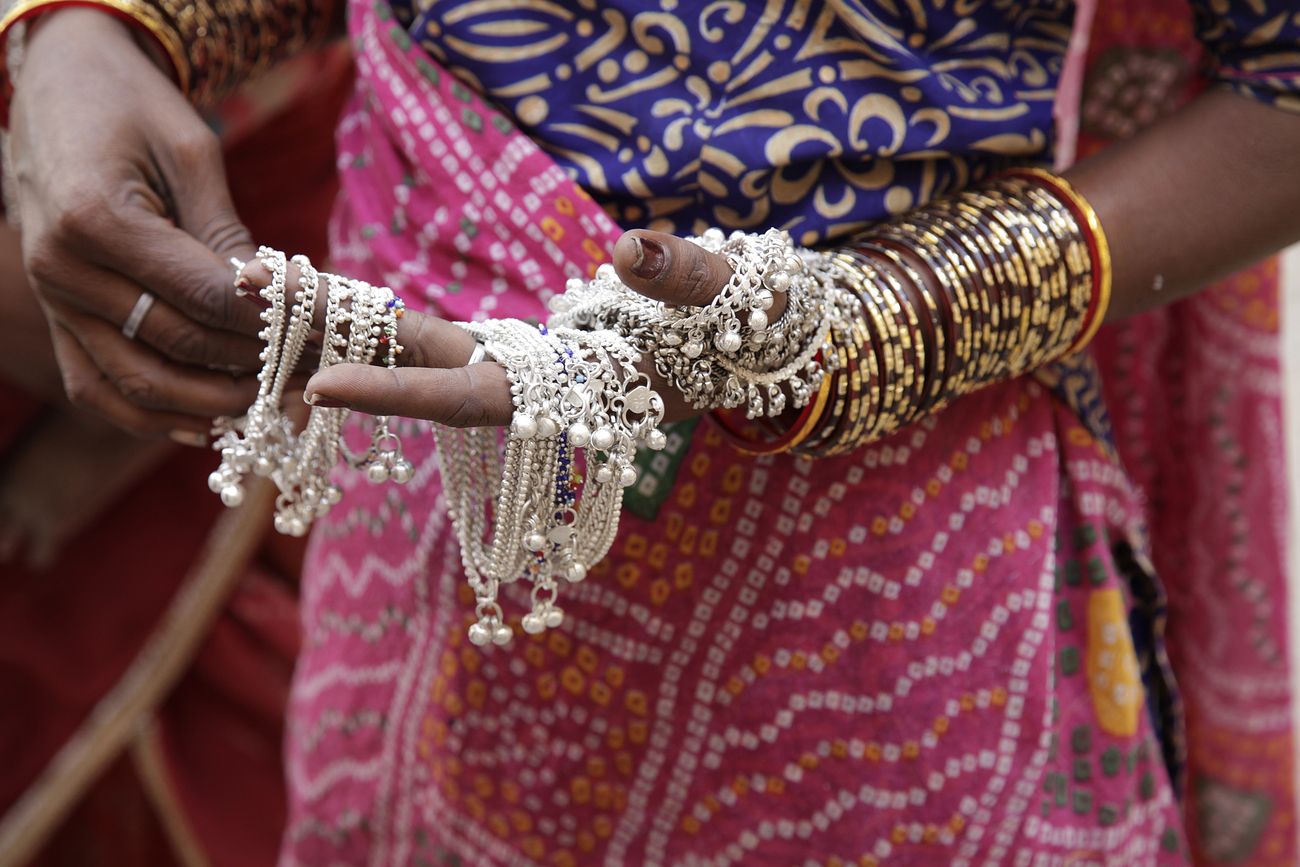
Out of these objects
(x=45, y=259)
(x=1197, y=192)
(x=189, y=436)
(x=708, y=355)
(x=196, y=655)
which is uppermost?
(x=1197, y=192)

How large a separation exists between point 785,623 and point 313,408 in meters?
0.32

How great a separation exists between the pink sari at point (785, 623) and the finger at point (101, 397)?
5.7 inches

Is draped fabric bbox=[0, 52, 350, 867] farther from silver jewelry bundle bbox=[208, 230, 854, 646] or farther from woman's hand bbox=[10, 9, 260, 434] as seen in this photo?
silver jewelry bundle bbox=[208, 230, 854, 646]

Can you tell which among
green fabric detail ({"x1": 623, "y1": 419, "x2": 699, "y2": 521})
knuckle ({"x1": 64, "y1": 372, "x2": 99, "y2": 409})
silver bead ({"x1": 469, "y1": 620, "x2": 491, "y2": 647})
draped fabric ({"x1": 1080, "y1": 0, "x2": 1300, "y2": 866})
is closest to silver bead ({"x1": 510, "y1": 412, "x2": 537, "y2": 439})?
silver bead ({"x1": 469, "y1": 620, "x2": 491, "y2": 647})

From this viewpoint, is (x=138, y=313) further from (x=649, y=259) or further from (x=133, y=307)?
(x=649, y=259)

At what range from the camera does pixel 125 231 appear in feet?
2.22

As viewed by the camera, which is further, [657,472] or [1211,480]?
[1211,480]

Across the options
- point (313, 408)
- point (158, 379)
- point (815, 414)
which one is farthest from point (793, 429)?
point (158, 379)

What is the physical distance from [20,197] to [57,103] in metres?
0.07

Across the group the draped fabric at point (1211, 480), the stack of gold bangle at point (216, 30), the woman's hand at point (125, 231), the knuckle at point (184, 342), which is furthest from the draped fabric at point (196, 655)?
the draped fabric at point (1211, 480)

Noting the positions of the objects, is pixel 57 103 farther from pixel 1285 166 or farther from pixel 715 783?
pixel 1285 166

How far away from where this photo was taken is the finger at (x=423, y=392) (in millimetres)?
524

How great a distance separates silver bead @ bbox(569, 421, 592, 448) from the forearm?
34 cm

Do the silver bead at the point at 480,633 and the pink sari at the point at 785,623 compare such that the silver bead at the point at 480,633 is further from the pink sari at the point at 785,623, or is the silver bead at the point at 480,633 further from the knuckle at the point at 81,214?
the knuckle at the point at 81,214
